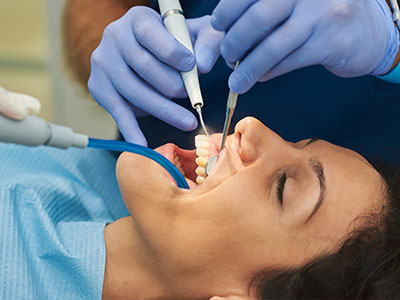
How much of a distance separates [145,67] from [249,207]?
1.45ft

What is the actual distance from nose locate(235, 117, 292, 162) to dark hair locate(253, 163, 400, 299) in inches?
11.1

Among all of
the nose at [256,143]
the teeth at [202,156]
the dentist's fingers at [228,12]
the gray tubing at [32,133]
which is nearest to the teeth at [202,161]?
the teeth at [202,156]

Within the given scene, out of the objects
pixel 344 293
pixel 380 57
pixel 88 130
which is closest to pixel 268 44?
pixel 380 57

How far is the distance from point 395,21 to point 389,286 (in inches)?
27.2

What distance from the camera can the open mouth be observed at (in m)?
1.14

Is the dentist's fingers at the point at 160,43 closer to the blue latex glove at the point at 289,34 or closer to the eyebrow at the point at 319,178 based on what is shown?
the blue latex glove at the point at 289,34

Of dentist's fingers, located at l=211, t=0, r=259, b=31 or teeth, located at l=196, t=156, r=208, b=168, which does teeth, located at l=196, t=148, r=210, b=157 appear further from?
dentist's fingers, located at l=211, t=0, r=259, b=31

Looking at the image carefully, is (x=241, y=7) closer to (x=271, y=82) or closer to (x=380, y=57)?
(x=380, y=57)

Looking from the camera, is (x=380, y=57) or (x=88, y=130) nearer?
(x=380, y=57)

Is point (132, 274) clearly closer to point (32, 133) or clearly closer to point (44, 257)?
point (44, 257)

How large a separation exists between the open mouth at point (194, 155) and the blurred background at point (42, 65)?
0.97 meters

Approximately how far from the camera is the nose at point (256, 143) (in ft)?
3.48

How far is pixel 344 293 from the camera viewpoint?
109 centimetres

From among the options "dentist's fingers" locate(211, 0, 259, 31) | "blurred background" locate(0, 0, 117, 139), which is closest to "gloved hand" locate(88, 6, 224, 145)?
"dentist's fingers" locate(211, 0, 259, 31)
